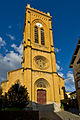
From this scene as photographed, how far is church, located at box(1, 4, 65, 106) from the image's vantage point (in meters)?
21.4

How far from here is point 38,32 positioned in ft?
96.0

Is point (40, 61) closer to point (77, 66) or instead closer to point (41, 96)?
point (41, 96)

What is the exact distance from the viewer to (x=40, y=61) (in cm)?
2516

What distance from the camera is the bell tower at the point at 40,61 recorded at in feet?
70.4

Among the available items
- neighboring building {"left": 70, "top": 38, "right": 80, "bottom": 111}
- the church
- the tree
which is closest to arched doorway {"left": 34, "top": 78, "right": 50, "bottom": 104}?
the church

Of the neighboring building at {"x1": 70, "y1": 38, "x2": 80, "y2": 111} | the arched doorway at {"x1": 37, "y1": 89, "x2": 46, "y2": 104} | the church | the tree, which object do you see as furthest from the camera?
the church

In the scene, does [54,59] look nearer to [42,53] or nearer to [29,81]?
[42,53]

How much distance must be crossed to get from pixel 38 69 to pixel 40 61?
8.31ft

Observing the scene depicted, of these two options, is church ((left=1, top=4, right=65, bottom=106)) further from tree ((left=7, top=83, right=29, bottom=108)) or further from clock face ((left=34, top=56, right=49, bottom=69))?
tree ((left=7, top=83, right=29, bottom=108))

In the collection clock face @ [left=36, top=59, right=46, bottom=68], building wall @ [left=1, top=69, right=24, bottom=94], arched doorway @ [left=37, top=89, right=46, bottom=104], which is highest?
clock face @ [left=36, top=59, right=46, bottom=68]

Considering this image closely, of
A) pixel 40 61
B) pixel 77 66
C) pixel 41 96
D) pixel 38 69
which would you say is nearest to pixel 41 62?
pixel 40 61

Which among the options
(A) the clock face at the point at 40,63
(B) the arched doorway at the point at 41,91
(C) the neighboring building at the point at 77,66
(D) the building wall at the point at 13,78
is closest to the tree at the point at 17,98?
(D) the building wall at the point at 13,78

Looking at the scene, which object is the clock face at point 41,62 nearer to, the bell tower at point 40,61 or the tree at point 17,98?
the bell tower at point 40,61

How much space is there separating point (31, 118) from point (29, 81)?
9.33 meters
